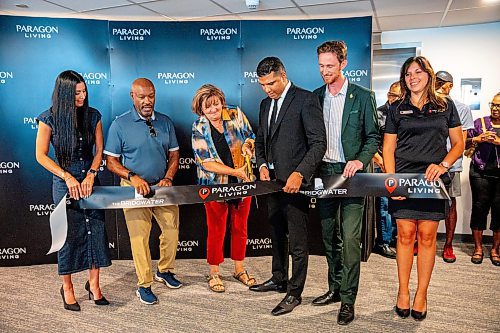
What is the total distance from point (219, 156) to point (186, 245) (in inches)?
60.4

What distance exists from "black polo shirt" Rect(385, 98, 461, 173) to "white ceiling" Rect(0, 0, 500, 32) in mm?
2241

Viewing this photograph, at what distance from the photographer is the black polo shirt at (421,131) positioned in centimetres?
319

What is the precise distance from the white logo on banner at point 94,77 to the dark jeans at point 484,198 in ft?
13.9

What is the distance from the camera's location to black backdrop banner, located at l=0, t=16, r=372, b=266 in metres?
4.69

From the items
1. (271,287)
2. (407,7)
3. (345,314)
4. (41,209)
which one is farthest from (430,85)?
(41,209)

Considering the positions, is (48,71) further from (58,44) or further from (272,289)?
(272,289)

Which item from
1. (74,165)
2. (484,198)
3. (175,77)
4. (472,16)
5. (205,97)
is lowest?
(484,198)

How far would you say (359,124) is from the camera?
10.9 ft

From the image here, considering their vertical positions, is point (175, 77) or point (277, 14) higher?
point (277, 14)

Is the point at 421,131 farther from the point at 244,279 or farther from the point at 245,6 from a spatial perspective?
the point at 245,6

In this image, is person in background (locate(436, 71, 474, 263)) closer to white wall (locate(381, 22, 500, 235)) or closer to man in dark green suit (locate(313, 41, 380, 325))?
white wall (locate(381, 22, 500, 235))

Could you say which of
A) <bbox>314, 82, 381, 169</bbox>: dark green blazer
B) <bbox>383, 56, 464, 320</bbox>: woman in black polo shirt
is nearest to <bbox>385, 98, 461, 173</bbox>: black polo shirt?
<bbox>383, 56, 464, 320</bbox>: woman in black polo shirt

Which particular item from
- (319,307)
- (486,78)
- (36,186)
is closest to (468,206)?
(486,78)

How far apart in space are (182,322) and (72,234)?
1.12 m
